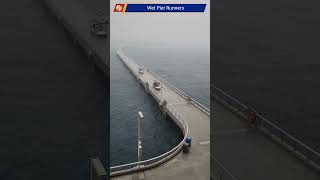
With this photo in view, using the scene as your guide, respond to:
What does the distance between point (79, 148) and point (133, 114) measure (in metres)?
24.2

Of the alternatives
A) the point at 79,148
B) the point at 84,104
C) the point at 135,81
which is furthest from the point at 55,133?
the point at 135,81

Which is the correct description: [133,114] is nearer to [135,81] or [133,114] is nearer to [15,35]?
[135,81]

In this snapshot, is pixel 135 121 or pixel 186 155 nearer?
pixel 186 155
